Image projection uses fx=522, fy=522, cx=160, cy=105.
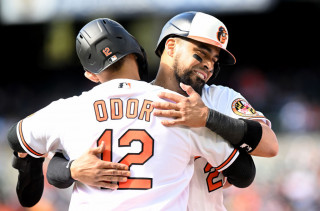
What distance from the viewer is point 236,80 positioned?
17125 mm

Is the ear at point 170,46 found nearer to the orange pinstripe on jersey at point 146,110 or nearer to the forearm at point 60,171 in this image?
the orange pinstripe on jersey at point 146,110

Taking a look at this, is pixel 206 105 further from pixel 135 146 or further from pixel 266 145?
pixel 135 146

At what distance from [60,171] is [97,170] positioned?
31 cm

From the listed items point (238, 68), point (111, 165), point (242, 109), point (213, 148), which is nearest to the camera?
point (111, 165)

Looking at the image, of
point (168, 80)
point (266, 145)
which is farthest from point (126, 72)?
point (266, 145)

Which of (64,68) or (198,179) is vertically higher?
(198,179)

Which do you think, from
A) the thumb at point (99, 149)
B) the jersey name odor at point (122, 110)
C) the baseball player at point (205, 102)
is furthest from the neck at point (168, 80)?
the thumb at point (99, 149)

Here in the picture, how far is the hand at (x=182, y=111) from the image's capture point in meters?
2.93

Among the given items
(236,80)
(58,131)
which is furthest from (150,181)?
(236,80)

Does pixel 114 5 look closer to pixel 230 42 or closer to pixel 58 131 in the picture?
pixel 230 42

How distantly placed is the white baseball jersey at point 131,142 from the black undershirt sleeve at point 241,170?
5 centimetres

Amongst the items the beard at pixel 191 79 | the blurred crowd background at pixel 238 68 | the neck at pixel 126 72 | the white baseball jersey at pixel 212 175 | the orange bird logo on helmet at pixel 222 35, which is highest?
the orange bird logo on helmet at pixel 222 35

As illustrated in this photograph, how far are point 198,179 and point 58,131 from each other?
934 millimetres

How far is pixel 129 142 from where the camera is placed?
2902mm
